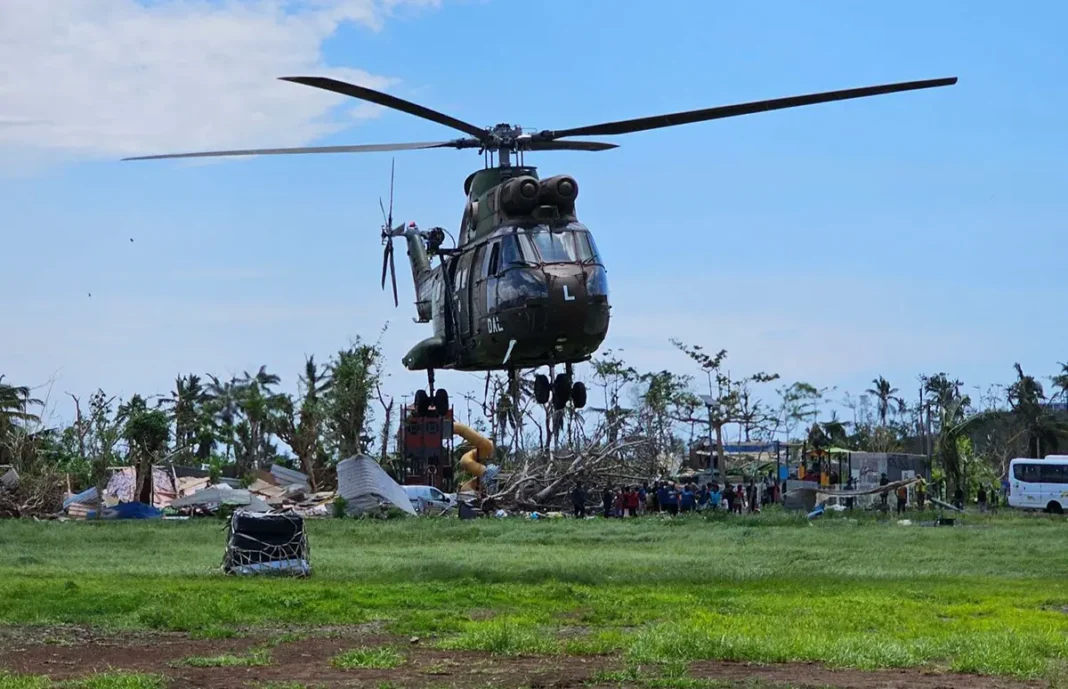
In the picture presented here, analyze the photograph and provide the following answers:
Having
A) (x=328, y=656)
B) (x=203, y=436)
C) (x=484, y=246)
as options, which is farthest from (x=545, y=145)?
(x=203, y=436)

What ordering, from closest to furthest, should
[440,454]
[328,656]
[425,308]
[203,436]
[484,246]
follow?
[328,656] < [484,246] < [425,308] < [440,454] < [203,436]

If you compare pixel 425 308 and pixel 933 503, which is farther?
pixel 933 503

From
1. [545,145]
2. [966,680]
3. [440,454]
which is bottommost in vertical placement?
[966,680]

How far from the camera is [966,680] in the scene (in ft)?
45.0

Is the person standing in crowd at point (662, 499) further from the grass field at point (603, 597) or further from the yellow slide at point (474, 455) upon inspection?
the grass field at point (603, 597)

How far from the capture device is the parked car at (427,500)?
2000 inches

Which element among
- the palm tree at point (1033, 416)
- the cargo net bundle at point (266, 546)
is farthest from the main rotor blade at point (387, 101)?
the palm tree at point (1033, 416)

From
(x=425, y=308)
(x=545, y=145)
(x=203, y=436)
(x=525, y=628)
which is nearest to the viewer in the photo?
(x=525, y=628)

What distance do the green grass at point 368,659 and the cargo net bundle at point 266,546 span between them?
9.94m

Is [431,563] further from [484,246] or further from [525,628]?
[525,628]

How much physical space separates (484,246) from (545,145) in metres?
2.84

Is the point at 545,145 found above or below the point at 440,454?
above

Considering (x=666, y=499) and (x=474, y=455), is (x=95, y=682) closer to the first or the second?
(x=666, y=499)

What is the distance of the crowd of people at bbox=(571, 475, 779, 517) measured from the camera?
167 feet
